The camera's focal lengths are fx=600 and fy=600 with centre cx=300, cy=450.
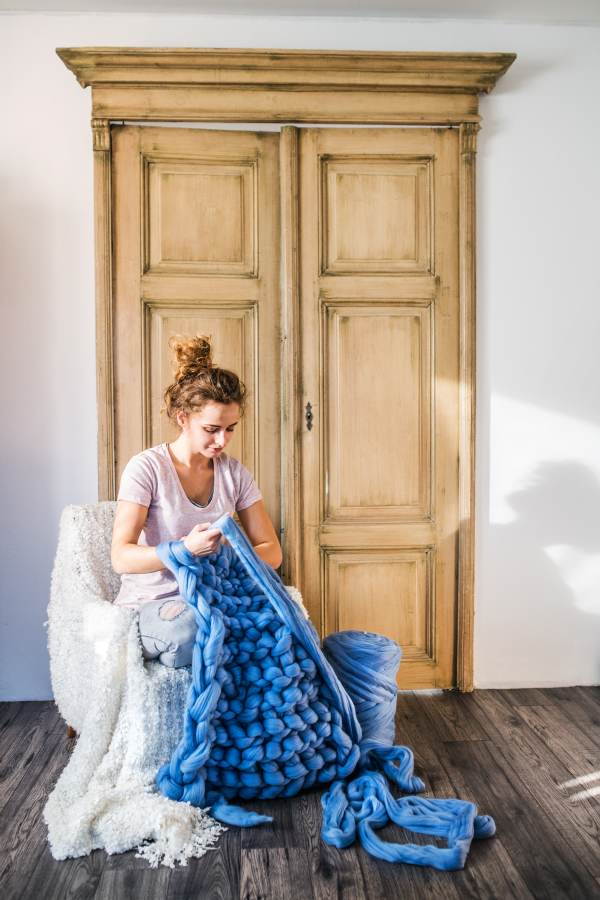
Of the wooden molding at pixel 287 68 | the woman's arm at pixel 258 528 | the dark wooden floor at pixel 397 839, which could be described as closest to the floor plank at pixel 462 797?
the dark wooden floor at pixel 397 839

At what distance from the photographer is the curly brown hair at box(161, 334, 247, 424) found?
1.85 metres

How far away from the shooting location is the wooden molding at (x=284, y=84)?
2.28m

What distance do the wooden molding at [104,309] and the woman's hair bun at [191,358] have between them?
0.44 m

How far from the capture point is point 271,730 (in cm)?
159

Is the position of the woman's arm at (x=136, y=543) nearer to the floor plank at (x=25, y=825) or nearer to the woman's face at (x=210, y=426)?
the woman's face at (x=210, y=426)

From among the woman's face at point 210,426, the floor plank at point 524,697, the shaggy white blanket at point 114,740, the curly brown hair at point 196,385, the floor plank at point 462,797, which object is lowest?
the floor plank at point 524,697

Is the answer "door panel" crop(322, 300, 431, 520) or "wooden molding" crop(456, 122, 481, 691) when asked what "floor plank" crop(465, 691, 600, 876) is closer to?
"wooden molding" crop(456, 122, 481, 691)

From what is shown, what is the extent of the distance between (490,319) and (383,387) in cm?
52

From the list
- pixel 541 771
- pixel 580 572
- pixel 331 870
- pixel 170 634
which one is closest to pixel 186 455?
pixel 170 634

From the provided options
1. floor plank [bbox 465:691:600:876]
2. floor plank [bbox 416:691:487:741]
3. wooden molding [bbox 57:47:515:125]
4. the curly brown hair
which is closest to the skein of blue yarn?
floor plank [bbox 416:691:487:741]

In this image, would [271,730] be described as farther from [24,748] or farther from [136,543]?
[24,748]

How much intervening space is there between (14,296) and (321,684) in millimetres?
1851

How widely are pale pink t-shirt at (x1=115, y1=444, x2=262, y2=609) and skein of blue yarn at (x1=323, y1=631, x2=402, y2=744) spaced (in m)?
0.59

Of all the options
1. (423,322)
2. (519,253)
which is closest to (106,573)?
(423,322)
